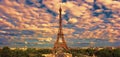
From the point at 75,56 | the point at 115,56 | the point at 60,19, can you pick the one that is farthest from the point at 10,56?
the point at 115,56

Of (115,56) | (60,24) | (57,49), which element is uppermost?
(60,24)

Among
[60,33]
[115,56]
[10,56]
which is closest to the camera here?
[60,33]

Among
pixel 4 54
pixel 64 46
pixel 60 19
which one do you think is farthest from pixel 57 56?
pixel 4 54

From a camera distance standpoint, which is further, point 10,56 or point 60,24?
point 10,56

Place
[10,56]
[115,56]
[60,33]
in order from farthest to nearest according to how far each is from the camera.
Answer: [115,56], [10,56], [60,33]

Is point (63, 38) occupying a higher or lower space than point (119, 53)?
higher

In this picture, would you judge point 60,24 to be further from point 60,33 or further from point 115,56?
point 115,56

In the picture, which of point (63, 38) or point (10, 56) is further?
point (10, 56)

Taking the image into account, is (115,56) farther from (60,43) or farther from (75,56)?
(60,43)

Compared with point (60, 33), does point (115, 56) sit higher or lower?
lower
